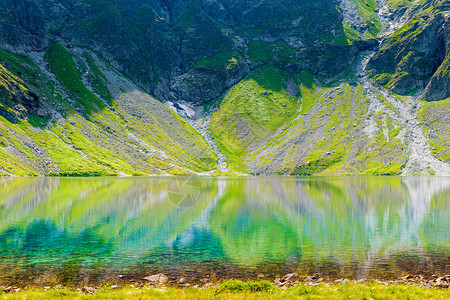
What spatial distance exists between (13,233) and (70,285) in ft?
61.9

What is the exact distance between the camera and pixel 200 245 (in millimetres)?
31797

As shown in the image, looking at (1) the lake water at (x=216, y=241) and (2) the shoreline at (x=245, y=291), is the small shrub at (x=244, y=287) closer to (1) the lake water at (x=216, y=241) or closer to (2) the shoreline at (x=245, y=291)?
(2) the shoreline at (x=245, y=291)

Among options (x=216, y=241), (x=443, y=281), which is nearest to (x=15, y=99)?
(x=216, y=241)

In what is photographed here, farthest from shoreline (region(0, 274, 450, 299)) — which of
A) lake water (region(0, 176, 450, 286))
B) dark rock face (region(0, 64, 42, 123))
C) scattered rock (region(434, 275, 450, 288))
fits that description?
dark rock face (region(0, 64, 42, 123))

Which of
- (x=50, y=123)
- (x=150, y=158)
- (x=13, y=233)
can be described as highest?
(x=50, y=123)

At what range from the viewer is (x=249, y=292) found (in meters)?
18.8

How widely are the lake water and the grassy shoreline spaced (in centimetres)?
298

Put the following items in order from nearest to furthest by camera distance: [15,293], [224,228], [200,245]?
[15,293], [200,245], [224,228]

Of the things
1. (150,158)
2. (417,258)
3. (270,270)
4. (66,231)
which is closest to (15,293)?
(270,270)

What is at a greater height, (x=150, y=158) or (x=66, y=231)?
(x=150, y=158)

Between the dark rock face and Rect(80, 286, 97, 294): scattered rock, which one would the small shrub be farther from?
the dark rock face

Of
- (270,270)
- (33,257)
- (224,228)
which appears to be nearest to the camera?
(270,270)

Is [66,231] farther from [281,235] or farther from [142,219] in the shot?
[281,235]

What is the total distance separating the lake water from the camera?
24.2 m
